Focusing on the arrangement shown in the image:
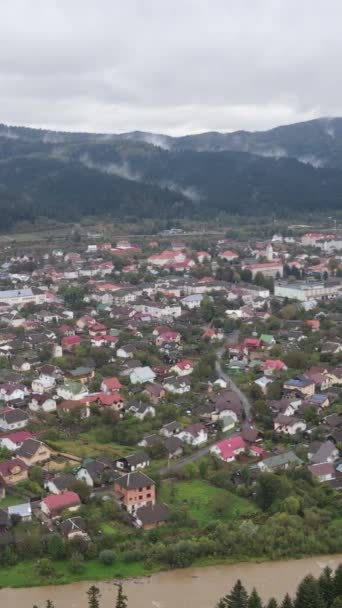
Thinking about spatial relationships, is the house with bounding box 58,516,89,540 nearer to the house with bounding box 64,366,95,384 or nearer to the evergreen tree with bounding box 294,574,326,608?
the evergreen tree with bounding box 294,574,326,608

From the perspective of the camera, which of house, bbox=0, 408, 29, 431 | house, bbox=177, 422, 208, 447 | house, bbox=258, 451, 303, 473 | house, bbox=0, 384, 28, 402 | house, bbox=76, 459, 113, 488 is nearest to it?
house, bbox=76, 459, 113, 488

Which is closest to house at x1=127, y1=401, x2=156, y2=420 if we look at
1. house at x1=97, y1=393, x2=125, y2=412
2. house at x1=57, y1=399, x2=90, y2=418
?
house at x1=97, y1=393, x2=125, y2=412

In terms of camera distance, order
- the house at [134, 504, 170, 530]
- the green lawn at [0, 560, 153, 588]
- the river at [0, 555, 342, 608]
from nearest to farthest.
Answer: the river at [0, 555, 342, 608], the green lawn at [0, 560, 153, 588], the house at [134, 504, 170, 530]

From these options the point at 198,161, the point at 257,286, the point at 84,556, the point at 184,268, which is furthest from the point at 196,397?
the point at 198,161

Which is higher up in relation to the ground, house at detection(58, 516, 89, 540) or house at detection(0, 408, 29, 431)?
house at detection(0, 408, 29, 431)

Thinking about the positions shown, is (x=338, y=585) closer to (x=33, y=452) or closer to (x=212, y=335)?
(x=33, y=452)

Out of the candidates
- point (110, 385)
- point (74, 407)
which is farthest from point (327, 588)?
point (110, 385)
